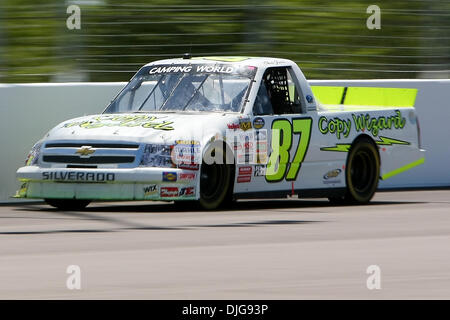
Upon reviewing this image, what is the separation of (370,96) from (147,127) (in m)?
4.17

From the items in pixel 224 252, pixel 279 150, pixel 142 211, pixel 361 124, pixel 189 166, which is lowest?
pixel 224 252

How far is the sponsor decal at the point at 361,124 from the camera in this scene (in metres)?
14.5

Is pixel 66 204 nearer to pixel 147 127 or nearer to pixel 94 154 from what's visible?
pixel 94 154

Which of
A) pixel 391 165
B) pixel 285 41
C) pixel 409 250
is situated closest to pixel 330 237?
pixel 409 250

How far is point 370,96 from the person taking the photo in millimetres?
16219

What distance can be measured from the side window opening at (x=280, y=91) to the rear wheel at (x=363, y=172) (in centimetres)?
98

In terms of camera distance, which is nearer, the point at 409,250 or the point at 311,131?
the point at 409,250

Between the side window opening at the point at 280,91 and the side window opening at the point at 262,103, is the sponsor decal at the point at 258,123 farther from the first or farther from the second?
the side window opening at the point at 280,91

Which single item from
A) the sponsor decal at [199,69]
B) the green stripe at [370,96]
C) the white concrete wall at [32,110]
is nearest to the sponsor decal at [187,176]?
the sponsor decal at [199,69]

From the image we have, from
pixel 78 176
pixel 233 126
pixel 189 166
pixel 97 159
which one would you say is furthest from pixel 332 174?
pixel 78 176

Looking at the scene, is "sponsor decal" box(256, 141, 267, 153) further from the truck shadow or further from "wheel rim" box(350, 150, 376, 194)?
"wheel rim" box(350, 150, 376, 194)

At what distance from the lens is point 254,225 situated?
457 inches

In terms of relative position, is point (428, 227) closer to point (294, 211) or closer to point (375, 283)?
point (294, 211)

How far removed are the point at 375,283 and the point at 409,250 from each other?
6.28ft
